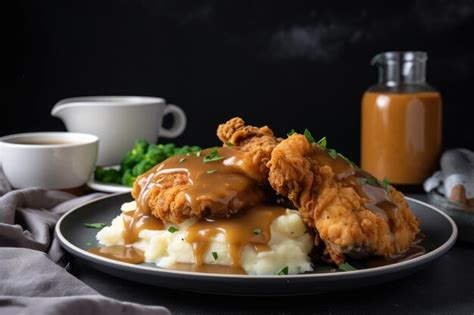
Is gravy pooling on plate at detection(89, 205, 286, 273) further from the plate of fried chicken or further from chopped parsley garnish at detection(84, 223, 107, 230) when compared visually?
chopped parsley garnish at detection(84, 223, 107, 230)

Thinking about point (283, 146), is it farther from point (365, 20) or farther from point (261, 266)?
point (365, 20)

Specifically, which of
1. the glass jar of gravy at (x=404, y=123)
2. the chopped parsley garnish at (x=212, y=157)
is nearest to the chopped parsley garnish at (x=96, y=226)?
the chopped parsley garnish at (x=212, y=157)

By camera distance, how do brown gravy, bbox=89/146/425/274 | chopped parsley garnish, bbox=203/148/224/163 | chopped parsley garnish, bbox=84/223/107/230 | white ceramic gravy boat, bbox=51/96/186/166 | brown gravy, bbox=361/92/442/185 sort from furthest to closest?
white ceramic gravy boat, bbox=51/96/186/166 < brown gravy, bbox=361/92/442/185 < chopped parsley garnish, bbox=84/223/107/230 < chopped parsley garnish, bbox=203/148/224/163 < brown gravy, bbox=89/146/425/274

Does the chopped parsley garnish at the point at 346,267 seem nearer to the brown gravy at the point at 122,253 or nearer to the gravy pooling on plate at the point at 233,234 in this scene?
Answer: the gravy pooling on plate at the point at 233,234

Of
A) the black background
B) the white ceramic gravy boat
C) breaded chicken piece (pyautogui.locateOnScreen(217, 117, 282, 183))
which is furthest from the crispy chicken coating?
the black background

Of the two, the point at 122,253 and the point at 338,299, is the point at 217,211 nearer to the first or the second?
the point at 122,253

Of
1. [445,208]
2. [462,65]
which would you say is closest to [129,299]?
[445,208]

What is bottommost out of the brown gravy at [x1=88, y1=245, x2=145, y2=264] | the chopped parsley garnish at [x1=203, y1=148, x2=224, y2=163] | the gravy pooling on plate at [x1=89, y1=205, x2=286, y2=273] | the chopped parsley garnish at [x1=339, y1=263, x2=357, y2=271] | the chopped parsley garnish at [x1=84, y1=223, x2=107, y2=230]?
the chopped parsley garnish at [x1=84, y1=223, x2=107, y2=230]
